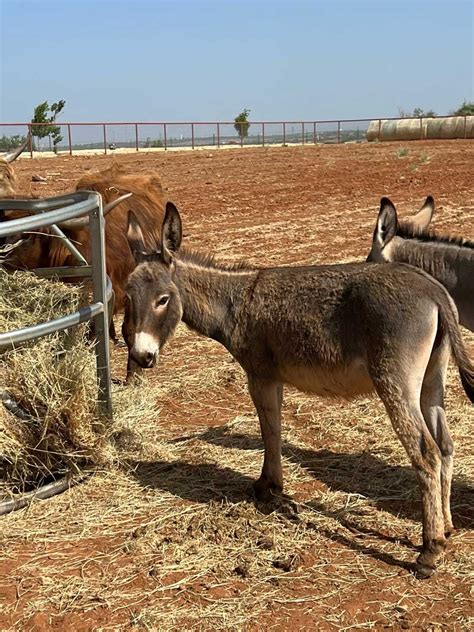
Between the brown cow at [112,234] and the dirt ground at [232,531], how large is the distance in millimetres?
1088

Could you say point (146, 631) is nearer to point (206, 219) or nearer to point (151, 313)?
point (151, 313)

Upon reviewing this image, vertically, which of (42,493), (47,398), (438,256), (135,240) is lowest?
(42,493)

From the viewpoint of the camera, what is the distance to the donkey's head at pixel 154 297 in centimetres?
473

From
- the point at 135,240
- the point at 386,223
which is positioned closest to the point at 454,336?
the point at 386,223

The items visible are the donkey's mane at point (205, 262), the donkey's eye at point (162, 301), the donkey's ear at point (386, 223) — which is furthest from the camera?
the donkey's ear at point (386, 223)

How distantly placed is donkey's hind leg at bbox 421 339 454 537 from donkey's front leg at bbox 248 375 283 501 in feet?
3.16

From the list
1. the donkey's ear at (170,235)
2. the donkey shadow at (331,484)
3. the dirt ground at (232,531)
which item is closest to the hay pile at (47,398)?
the dirt ground at (232,531)

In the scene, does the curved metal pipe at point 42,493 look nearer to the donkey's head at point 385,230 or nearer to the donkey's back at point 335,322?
the donkey's back at point 335,322

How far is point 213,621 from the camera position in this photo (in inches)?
145

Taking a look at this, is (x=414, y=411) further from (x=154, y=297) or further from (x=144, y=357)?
(x=154, y=297)

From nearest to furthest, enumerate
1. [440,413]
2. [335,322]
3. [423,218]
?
[335,322], [440,413], [423,218]

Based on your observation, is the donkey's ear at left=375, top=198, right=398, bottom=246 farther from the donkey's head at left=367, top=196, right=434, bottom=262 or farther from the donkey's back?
the donkey's back

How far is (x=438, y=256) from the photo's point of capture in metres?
5.85

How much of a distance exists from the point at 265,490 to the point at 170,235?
182cm
